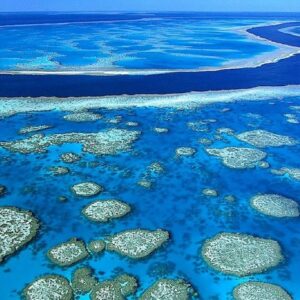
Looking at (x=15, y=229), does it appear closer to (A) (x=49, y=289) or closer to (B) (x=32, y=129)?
(A) (x=49, y=289)

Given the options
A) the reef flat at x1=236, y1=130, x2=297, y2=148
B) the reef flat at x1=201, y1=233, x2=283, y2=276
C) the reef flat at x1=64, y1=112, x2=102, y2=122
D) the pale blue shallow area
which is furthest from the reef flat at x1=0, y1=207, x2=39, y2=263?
the pale blue shallow area

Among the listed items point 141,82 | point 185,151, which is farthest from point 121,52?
point 185,151

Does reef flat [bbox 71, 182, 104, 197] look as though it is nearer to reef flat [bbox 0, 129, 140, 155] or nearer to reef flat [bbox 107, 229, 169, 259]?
reef flat [bbox 107, 229, 169, 259]

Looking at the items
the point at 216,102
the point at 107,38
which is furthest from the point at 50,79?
the point at 107,38

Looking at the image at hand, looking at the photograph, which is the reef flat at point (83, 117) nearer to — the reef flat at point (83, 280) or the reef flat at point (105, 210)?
the reef flat at point (105, 210)

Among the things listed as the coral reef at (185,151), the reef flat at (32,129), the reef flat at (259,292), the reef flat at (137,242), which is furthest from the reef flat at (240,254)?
the reef flat at (32,129)

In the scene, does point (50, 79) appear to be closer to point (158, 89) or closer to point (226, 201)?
point (158, 89)
